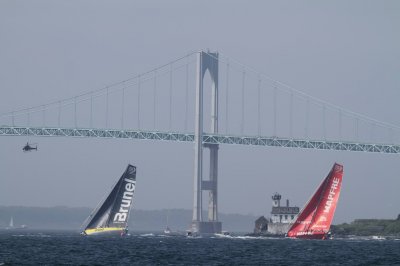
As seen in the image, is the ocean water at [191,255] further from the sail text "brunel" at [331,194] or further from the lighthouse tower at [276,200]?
the lighthouse tower at [276,200]

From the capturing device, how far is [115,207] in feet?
274

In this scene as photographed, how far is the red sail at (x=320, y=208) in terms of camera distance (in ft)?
270

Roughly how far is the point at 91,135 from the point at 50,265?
62.6 meters

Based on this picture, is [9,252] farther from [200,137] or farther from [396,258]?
[200,137]

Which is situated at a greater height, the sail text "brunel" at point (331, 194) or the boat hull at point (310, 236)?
the sail text "brunel" at point (331, 194)

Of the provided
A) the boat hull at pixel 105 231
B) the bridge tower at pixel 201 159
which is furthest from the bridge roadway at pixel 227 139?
the boat hull at pixel 105 231

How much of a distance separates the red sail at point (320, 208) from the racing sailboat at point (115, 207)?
1086 centimetres

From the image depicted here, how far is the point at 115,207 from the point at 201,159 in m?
26.5

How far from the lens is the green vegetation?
108750 millimetres

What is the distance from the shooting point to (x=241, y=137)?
365 ft

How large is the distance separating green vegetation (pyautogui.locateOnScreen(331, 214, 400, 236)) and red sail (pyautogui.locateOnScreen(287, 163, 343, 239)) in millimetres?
24830

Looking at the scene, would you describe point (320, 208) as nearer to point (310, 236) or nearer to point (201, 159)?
point (310, 236)

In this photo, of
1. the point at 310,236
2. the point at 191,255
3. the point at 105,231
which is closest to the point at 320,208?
the point at 310,236

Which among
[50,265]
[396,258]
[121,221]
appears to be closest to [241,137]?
[121,221]
